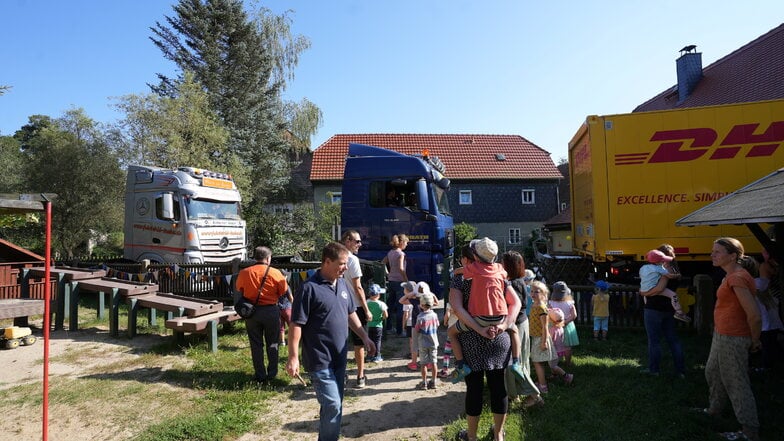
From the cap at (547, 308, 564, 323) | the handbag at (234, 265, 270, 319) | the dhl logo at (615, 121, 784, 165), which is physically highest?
the dhl logo at (615, 121, 784, 165)

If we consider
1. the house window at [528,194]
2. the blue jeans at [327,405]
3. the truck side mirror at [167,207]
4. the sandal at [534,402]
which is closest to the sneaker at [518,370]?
the sandal at [534,402]

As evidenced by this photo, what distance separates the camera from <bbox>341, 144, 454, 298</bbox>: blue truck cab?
896cm

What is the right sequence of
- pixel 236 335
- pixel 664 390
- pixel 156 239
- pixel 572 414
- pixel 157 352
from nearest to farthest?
pixel 572 414, pixel 664 390, pixel 157 352, pixel 236 335, pixel 156 239

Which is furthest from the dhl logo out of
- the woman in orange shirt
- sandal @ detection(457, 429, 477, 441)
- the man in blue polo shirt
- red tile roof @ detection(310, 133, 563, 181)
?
Answer: red tile roof @ detection(310, 133, 563, 181)

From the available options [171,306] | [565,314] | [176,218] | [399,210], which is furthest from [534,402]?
[176,218]

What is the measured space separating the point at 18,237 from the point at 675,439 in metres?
24.7

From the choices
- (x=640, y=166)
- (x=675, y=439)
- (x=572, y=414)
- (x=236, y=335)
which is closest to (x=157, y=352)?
(x=236, y=335)

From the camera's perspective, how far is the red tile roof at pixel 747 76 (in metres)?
15.5

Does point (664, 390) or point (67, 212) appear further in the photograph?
point (67, 212)

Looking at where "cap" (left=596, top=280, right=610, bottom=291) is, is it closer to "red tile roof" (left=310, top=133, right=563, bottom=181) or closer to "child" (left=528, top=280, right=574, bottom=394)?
"child" (left=528, top=280, right=574, bottom=394)

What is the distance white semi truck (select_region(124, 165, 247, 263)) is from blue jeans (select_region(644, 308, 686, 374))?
33.2 ft

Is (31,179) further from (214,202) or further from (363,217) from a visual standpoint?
(363,217)

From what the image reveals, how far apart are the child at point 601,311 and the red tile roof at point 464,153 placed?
712 inches

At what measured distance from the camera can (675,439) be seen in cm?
372
